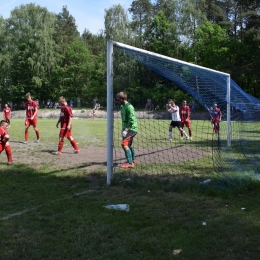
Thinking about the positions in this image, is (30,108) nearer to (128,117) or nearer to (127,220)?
(128,117)

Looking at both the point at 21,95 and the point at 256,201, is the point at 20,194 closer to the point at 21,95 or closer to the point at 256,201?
the point at 256,201

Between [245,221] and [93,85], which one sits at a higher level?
[93,85]

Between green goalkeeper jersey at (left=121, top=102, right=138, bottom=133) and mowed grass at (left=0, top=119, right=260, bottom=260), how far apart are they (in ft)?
4.65

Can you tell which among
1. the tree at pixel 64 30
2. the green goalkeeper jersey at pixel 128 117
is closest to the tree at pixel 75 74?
the tree at pixel 64 30

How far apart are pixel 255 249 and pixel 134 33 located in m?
47.4

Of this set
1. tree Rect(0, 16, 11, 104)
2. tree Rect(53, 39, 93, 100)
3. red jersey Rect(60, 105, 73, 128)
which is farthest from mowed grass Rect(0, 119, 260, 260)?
tree Rect(0, 16, 11, 104)

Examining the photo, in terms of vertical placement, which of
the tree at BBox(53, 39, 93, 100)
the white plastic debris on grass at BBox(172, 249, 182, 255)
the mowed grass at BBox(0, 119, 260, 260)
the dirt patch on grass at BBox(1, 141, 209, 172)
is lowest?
the white plastic debris on grass at BBox(172, 249, 182, 255)

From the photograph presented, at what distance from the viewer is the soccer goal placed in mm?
7961

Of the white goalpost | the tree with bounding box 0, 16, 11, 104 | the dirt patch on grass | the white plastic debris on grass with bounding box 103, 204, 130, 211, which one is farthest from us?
the tree with bounding box 0, 16, 11, 104

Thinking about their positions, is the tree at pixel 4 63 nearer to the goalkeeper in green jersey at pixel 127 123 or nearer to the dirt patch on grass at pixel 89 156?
the dirt patch on grass at pixel 89 156

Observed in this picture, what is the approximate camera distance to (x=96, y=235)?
4.72 metres

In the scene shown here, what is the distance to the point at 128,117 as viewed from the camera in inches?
353

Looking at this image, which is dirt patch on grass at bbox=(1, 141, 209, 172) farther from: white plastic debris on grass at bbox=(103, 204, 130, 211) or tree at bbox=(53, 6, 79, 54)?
tree at bbox=(53, 6, 79, 54)

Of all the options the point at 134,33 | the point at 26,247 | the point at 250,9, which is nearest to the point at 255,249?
the point at 26,247
